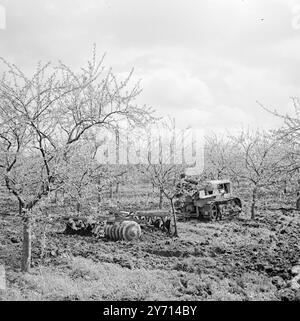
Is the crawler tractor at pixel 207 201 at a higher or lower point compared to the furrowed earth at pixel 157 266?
higher

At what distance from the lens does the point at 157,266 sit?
9719mm

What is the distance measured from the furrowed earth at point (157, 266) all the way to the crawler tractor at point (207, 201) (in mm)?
2959

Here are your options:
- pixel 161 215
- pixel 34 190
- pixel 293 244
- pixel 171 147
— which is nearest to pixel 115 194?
pixel 171 147

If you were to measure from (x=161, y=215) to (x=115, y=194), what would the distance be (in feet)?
52.6

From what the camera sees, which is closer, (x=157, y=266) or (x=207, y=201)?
(x=157, y=266)

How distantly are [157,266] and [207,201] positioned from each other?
8.23 meters

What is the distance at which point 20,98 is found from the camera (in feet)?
27.5

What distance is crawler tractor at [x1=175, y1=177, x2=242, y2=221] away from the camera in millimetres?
17359

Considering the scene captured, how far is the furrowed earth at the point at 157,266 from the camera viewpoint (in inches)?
310

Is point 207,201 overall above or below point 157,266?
above

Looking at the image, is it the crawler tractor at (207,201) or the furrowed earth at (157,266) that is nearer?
the furrowed earth at (157,266)
